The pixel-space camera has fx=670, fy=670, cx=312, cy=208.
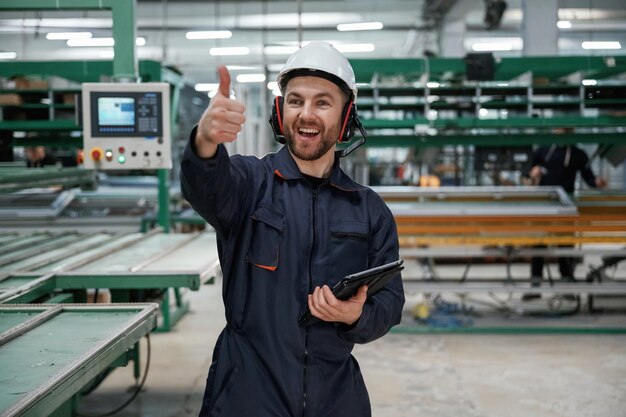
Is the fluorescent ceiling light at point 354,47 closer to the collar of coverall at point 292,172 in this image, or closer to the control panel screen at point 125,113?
the control panel screen at point 125,113

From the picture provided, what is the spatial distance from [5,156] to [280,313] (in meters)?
4.78

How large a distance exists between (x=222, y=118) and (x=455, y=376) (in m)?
3.73

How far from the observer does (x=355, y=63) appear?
17.7 ft

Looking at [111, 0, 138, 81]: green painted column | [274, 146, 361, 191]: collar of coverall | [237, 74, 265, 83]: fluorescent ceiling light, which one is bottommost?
[274, 146, 361, 191]: collar of coverall

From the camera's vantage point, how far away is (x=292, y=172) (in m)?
1.85

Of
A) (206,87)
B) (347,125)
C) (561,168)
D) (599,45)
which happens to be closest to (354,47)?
(206,87)

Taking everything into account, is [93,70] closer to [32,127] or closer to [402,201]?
[32,127]

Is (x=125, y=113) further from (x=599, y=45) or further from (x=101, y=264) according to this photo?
(x=599, y=45)

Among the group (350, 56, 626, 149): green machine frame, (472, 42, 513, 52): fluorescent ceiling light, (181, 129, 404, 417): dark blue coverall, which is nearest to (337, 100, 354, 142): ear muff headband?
(181, 129, 404, 417): dark blue coverall

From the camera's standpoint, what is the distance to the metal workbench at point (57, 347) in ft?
5.57

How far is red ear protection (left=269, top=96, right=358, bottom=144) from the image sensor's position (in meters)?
1.90

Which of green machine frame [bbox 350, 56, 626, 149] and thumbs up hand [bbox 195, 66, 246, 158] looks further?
green machine frame [bbox 350, 56, 626, 149]

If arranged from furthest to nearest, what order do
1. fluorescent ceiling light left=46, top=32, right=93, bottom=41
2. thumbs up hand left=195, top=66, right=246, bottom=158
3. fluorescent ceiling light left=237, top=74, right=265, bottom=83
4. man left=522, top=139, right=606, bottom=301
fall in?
fluorescent ceiling light left=237, top=74, right=265, bottom=83, fluorescent ceiling light left=46, top=32, right=93, bottom=41, man left=522, top=139, right=606, bottom=301, thumbs up hand left=195, top=66, right=246, bottom=158

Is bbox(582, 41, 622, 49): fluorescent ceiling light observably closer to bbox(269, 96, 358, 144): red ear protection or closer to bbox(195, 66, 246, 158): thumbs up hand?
bbox(269, 96, 358, 144): red ear protection
